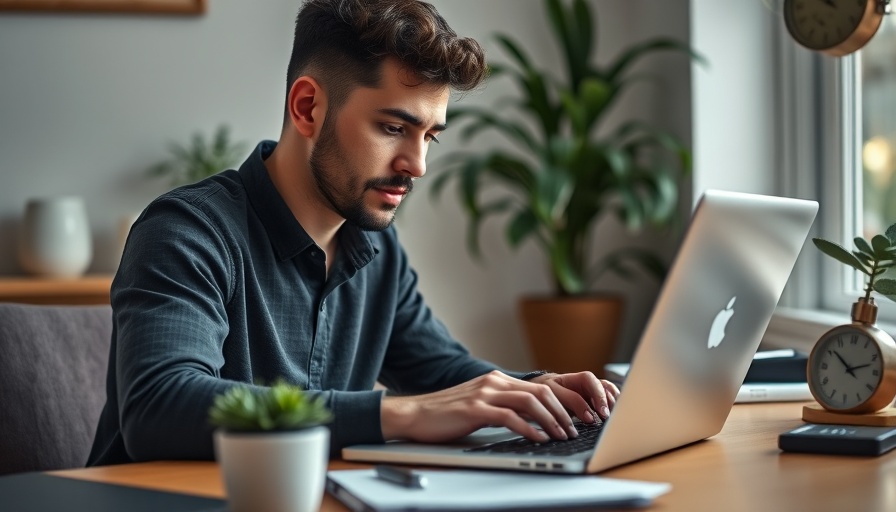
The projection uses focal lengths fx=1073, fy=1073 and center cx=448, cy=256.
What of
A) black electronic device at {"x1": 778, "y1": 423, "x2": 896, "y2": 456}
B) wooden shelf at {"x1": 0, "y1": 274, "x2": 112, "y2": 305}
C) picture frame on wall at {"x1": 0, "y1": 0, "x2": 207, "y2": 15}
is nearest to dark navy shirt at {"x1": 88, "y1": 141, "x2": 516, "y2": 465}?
black electronic device at {"x1": 778, "y1": 423, "x2": 896, "y2": 456}

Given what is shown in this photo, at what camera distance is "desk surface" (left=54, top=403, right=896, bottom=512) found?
3.04 feet

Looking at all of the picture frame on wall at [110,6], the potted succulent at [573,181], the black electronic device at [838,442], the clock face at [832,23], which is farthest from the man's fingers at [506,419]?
the picture frame on wall at [110,6]

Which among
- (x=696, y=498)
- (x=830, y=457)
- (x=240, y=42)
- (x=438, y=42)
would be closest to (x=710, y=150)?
(x=240, y=42)

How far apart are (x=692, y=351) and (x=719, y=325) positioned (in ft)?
0.20

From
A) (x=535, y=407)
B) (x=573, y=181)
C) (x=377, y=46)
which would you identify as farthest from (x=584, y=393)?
(x=573, y=181)

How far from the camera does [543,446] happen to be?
1.09m

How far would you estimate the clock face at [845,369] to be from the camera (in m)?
1.31

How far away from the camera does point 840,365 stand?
1.34 metres

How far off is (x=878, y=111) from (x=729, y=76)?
0.56 meters

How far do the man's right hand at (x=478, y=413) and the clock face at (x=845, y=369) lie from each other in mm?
391

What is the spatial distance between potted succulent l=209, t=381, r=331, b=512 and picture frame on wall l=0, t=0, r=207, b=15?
102 inches

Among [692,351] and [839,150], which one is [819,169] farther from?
[692,351]

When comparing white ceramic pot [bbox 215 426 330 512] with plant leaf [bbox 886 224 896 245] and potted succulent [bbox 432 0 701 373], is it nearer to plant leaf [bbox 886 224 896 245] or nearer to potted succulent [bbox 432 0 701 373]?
plant leaf [bbox 886 224 896 245]

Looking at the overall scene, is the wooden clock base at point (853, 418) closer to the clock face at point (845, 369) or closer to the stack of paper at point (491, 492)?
the clock face at point (845, 369)
